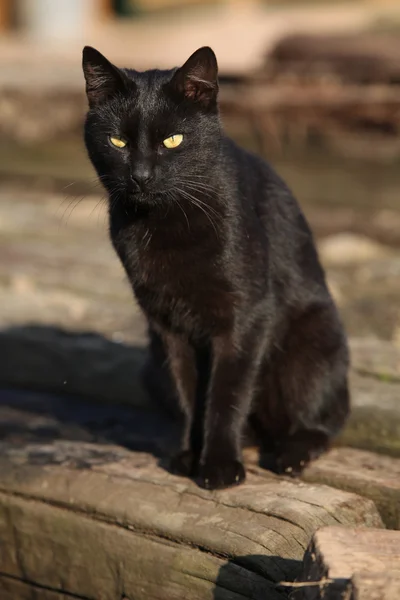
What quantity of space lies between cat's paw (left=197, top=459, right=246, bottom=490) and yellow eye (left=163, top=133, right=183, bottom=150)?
0.92 meters

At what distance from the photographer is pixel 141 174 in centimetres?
266

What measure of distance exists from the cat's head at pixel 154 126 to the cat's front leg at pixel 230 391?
18.9 inches

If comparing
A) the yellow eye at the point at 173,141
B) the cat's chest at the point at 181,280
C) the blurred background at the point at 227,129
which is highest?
the yellow eye at the point at 173,141

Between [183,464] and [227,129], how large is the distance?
4.90 metres

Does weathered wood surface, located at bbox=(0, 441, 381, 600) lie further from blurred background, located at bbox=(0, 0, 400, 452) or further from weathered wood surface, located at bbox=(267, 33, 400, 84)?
weathered wood surface, located at bbox=(267, 33, 400, 84)

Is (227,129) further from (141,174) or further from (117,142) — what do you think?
(141,174)

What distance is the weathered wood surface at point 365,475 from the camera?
2.76m

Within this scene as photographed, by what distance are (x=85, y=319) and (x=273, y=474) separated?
1.57 m

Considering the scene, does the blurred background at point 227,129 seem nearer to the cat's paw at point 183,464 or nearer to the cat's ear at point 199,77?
the cat's ear at point 199,77

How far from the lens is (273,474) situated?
2951 millimetres

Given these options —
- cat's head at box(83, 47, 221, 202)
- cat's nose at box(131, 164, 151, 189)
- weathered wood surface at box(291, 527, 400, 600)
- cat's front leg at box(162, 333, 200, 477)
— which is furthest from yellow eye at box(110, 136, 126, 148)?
weathered wood surface at box(291, 527, 400, 600)

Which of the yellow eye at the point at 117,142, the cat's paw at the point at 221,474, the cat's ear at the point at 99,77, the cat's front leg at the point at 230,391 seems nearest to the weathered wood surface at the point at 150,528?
the cat's paw at the point at 221,474

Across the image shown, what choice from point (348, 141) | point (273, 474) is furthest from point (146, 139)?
point (348, 141)

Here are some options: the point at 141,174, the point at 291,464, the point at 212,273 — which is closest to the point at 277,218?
the point at 212,273
